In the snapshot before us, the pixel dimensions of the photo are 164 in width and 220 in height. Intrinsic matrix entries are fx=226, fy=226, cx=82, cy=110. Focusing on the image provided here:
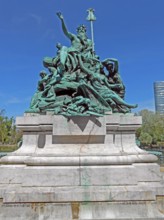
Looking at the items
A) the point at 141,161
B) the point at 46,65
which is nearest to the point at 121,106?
the point at 141,161

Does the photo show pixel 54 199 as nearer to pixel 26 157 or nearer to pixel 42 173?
pixel 42 173

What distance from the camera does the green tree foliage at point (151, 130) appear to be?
4060cm

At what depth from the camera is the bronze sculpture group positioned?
221 inches

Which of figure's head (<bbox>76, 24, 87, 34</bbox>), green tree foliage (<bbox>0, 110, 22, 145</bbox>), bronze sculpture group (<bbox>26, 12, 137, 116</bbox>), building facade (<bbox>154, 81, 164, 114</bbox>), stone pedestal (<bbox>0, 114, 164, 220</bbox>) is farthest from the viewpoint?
building facade (<bbox>154, 81, 164, 114</bbox>)

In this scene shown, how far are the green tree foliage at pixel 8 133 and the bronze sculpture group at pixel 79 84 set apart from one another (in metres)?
32.9

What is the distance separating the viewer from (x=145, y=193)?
14.6 feet

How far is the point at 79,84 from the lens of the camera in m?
5.85

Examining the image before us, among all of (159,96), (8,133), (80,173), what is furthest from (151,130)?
(159,96)

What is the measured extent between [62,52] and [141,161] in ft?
11.7

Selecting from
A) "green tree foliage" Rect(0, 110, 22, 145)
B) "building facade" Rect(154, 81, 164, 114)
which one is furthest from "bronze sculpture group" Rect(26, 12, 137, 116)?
"building facade" Rect(154, 81, 164, 114)

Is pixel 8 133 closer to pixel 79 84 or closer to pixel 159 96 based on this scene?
pixel 79 84

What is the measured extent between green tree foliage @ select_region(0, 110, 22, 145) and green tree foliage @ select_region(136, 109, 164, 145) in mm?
21822

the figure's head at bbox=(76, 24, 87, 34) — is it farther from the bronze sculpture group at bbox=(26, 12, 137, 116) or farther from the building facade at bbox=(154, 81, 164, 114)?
the building facade at bbox=(154, 81, 164, 114)

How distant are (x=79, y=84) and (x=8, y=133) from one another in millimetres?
40190
